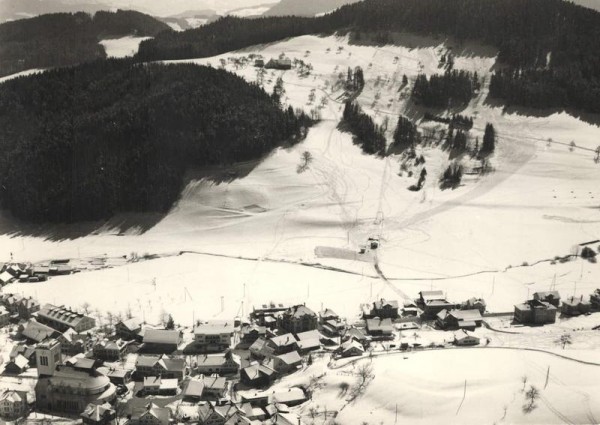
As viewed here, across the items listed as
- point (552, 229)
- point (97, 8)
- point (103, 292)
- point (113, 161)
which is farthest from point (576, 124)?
point (97, 8)

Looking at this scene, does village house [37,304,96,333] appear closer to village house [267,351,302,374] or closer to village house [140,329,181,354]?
village house [140,329,181,354]

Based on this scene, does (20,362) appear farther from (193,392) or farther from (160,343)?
(193,392)

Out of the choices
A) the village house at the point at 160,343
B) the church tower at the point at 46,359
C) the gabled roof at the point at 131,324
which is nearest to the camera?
the church tower at the point at 46,359

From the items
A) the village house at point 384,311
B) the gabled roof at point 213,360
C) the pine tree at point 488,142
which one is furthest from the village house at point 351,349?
the pine tree at point 488,142

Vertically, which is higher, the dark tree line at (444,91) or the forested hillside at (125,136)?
the dark tree line at (444,91)

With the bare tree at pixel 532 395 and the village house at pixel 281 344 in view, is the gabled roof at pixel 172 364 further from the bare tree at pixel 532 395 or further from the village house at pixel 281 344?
the bare tree at pixel 532 395

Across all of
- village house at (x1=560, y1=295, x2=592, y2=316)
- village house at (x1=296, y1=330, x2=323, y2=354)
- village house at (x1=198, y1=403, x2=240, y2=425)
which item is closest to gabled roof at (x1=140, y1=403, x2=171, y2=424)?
village house at (x1=198, y1=403, x2=240, y2=425)
